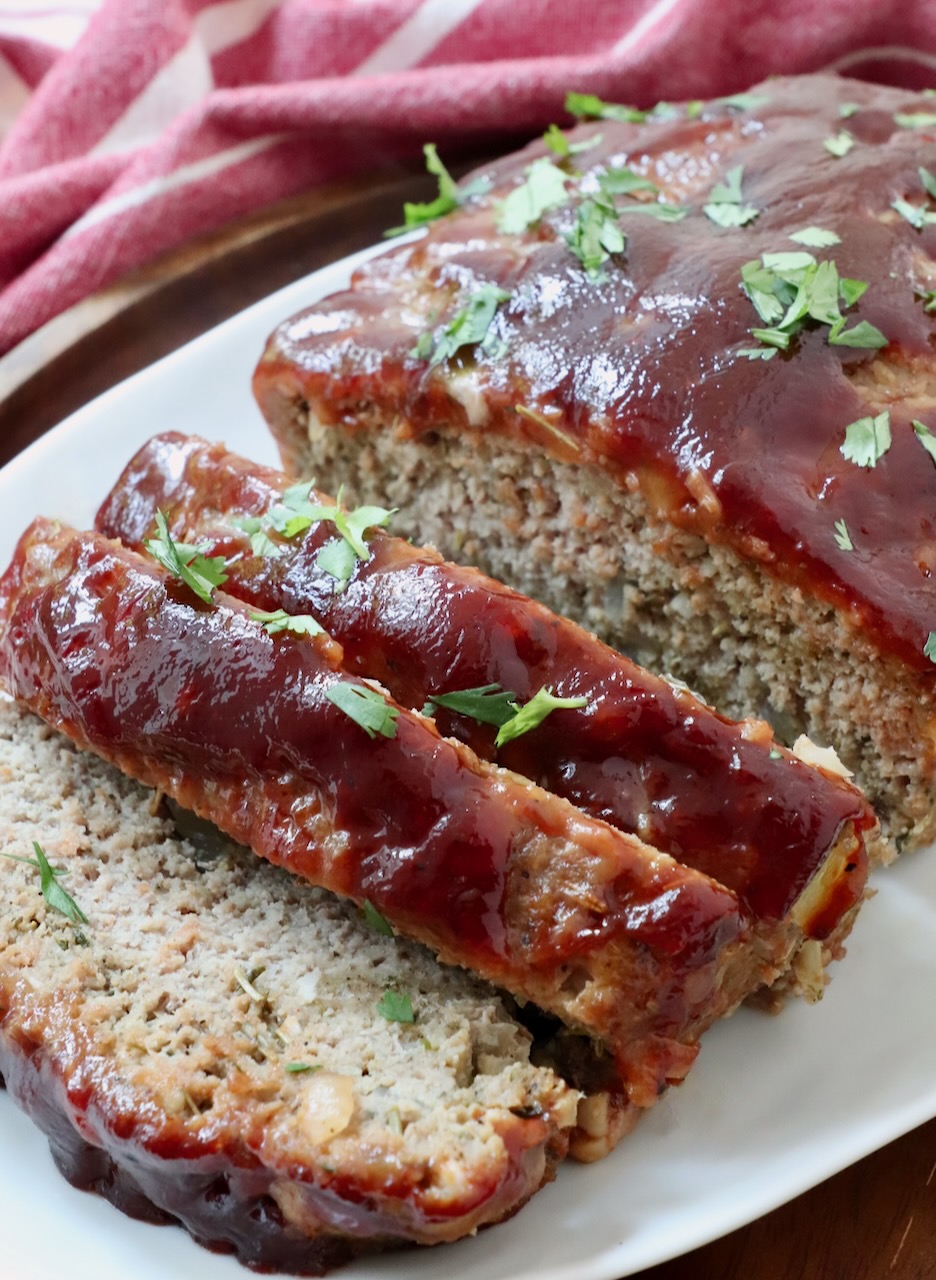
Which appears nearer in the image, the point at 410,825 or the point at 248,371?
the point at 410,825

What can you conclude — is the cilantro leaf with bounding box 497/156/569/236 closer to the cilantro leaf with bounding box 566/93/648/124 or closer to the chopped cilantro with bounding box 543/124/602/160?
the chopped cilantro with bounding box 543/124/602/160

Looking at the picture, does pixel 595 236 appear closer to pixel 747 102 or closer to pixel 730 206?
pixel 730 206

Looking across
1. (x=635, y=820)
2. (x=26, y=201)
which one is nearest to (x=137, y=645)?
(x=635, y=820)

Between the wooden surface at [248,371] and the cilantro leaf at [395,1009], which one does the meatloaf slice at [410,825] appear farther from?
the wooden surface at [248,371]

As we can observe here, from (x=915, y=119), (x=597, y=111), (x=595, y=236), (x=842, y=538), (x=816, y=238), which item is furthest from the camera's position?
(x=597, y=111)

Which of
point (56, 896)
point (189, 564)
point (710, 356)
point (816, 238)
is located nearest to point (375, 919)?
point (56, 896)

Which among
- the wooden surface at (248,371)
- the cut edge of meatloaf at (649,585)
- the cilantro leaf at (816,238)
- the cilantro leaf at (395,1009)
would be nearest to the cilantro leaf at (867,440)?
the cut edge of meatloaf at (649,585)

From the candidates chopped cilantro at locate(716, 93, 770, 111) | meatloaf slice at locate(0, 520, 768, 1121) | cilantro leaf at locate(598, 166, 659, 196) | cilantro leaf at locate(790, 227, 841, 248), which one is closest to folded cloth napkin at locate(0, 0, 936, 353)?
chopped cilantro at locate(716, 93, 770, 111)

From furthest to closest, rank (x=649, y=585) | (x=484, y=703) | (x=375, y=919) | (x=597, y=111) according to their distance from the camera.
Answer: (x=597, y=111) → (x=649, y=585) → (x=484, y=703) → (x=375, y=919)
